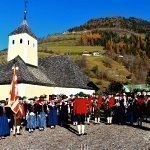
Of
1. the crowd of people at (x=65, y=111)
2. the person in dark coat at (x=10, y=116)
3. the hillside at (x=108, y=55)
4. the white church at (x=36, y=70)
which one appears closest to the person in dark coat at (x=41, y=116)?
the crowd of people at (x=65, y=111)

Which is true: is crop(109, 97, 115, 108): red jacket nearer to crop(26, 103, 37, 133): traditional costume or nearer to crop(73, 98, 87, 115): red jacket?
crop(26, 103, 37, 133): traditional costume

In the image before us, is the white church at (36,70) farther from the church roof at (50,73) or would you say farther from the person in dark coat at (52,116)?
the person in dark coat at (52,116)

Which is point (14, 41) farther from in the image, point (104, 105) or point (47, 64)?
point (104, 105)

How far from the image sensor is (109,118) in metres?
25.0

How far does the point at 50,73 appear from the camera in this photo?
55312mm

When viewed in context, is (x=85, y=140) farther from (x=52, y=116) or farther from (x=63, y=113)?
(x=63, y=113)

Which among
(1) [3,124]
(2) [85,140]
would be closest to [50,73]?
(1) [3,124]

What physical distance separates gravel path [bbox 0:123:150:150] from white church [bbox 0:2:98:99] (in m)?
23.5

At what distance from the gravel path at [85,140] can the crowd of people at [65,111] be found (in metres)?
0.69

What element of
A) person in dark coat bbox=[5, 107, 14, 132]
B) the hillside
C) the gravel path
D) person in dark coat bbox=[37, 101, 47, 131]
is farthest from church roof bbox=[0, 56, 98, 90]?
the gravel path

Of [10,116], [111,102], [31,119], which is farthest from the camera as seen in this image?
[111,102]

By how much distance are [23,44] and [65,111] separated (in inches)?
1109

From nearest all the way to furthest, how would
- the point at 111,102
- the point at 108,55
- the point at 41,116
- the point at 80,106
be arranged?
the point at 80,106
the point at 41,116
the point at 111,102
the point at 108,55

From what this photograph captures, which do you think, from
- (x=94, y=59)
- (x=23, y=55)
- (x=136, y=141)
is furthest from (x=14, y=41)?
(x=94, y=59)
